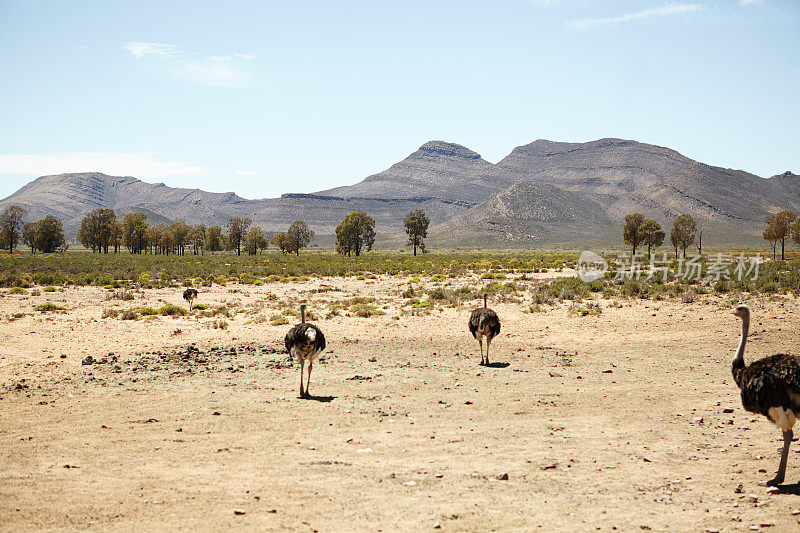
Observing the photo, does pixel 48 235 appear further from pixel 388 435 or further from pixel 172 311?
pixel 388 435

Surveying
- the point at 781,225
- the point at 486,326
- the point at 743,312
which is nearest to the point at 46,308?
the point at 486,326

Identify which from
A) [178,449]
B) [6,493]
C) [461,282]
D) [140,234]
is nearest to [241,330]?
[178,449]

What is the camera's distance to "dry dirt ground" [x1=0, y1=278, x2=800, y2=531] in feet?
24.3

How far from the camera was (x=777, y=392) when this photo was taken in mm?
8117

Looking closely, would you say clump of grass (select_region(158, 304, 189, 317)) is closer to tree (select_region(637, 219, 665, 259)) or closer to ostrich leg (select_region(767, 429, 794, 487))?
ostrich leg (select_region(767, 429, 794, 487))

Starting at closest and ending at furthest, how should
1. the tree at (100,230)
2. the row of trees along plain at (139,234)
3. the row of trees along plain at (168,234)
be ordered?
the row of trees along plain at (168,234) < the row of trees along plain at (139,234) < the tree at (100,230)

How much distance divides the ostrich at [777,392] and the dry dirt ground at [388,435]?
770 mm

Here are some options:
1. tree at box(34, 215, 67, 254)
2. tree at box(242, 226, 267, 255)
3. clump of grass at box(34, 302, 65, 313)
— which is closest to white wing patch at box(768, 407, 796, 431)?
clump of grass at box(34, 302, 65, 313)

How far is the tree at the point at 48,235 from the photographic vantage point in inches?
4673

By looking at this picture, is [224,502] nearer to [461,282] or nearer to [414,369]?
[414,369]

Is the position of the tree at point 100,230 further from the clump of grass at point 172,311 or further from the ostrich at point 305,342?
the ostrich at point 305,342

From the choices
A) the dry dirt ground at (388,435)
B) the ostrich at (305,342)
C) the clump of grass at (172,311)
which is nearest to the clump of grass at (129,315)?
the clump of grass at (172,311)

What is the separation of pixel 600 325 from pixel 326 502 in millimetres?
18088

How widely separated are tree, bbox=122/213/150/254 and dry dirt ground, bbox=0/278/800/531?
4336 inches
